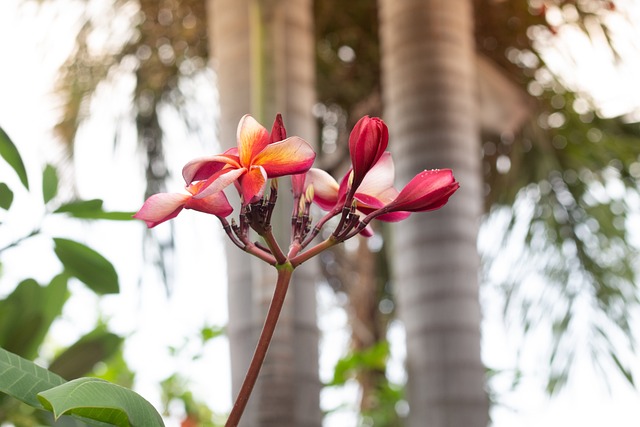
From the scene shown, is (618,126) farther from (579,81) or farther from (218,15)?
(218,15)

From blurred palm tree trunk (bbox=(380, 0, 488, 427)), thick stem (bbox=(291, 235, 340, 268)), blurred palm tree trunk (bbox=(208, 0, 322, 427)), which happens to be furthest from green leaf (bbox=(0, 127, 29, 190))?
blurred palm tree trunk (bbox=(380, 0, 488, 427))

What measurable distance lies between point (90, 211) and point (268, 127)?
1.66 meters

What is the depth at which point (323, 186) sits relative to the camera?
557 mm

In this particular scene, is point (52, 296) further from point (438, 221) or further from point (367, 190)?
point (438, 221)

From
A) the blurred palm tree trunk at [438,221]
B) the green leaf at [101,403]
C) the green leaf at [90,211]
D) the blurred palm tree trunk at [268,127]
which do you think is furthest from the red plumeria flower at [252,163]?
the blurred palm tree trunk at [438,221]

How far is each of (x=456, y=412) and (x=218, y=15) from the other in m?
1.21

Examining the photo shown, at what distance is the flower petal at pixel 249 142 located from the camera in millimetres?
503

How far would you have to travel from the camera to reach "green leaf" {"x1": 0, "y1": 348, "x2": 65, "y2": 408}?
0.42 m

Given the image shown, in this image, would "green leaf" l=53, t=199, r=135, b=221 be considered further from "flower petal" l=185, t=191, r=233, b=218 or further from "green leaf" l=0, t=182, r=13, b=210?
"flower petal" l=185, t=191, r=233, b=218

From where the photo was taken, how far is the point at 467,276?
2332mm

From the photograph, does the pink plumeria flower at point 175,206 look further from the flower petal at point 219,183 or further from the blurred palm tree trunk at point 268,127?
the blurred palm tree trunk at point 268,127

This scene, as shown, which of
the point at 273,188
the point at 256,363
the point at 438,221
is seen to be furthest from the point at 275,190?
the point at 438,221

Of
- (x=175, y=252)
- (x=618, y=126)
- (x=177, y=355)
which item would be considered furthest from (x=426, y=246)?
(x=618, y=126)

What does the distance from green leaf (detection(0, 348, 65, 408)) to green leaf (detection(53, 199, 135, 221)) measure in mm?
295
